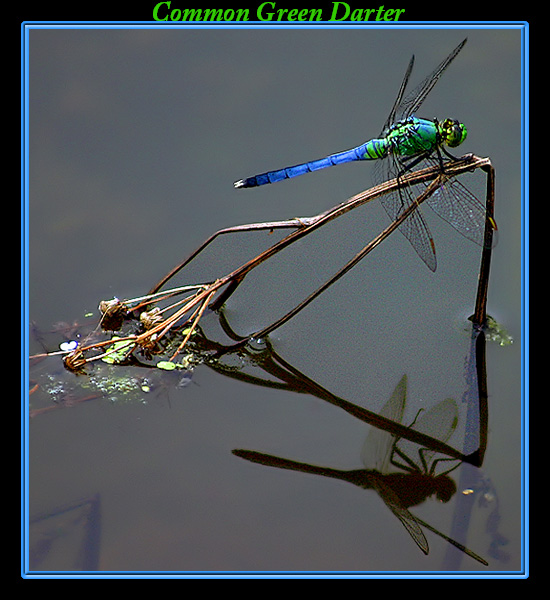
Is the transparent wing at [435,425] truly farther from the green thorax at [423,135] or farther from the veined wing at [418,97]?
the veined wing at [418,97]

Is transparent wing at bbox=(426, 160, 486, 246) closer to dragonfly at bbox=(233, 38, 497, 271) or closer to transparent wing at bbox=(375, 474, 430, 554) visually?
dragonfly at bbox=(233, 38, 497, 271)

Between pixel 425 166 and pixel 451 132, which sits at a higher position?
pixel 451 132

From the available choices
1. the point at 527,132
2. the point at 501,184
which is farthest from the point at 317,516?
the point at 501,184

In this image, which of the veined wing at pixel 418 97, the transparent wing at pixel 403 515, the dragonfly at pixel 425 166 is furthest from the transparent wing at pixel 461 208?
the transparent wing at pixel 403 515

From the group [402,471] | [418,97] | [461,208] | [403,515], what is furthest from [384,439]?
[418,97]

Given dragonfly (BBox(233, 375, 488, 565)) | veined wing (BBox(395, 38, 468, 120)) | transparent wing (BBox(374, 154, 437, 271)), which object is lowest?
dragonfly (BBox(233, 375, 488, 565))

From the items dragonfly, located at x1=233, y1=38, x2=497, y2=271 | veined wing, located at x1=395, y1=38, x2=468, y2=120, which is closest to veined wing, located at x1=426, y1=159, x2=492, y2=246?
dragonfly, located at x1=233, y1=38, x2=497, y2=271

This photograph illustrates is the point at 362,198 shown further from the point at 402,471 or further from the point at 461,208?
the point at 402,471
